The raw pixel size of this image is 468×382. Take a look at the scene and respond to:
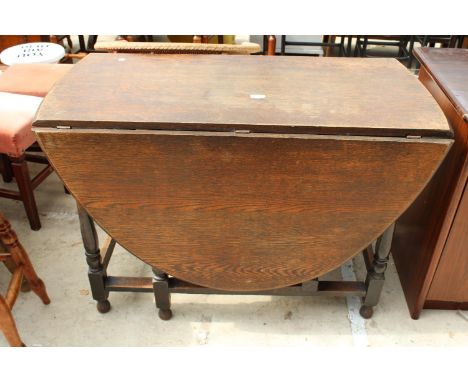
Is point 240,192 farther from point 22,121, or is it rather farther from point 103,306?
point 22,121

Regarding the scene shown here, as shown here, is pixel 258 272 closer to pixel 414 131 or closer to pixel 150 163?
pixel 150 163

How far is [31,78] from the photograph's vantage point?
89.5 inches

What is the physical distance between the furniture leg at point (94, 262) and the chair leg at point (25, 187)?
610mm

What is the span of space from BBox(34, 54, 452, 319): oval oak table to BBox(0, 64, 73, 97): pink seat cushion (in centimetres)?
81

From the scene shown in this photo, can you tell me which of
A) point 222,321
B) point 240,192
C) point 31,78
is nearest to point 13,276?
point 222,321

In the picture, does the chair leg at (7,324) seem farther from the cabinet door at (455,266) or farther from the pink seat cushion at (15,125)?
the cabinet door at (455,266)

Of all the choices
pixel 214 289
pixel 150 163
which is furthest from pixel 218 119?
pixel 214 289

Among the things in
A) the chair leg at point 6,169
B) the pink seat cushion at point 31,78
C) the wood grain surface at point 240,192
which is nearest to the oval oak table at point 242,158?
the wood grain surface at point 240,192

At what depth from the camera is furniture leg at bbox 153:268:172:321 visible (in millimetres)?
1587

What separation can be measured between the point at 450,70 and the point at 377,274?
0.74 m

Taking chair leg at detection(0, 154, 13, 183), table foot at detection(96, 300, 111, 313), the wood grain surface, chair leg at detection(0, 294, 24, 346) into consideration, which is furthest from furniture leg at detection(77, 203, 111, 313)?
chair leg at detection(0, 154, 13, 183)

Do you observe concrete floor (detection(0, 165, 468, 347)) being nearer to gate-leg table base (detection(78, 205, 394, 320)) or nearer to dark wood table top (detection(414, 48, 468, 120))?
gate-leg table base (detection(78, 205, 394, 320))

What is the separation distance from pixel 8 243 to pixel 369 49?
13.3ft

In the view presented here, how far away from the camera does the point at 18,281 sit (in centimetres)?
158
